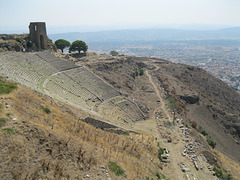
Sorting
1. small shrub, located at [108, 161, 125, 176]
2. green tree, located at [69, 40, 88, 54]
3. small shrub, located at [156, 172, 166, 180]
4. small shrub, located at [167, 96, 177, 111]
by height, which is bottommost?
small shrub, located at [167, 96, 177, 111]

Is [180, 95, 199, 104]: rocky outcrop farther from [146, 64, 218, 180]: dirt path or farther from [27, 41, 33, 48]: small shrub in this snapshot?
[27, 41, 33, 48]: small shrub

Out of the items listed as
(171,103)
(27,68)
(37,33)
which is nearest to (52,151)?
(27,68)

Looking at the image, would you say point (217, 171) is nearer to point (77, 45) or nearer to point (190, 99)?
point (190, 99)

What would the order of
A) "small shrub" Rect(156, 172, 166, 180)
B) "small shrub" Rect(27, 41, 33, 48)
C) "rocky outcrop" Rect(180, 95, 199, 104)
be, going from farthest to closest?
"rocky outcrop" Rect(180, 95, 199, 104) < "small shrub" Rect(27, 41, 33, 48) < "small shrub" Rect(156, 172, 166, 180)

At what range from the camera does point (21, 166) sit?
914 centimetres

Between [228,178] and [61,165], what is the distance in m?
16.3

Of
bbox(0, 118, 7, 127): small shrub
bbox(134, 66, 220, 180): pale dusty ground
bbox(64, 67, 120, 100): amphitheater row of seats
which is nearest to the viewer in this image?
bbox(0, 118, 7, 127): small shrub

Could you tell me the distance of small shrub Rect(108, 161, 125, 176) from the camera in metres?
11.8

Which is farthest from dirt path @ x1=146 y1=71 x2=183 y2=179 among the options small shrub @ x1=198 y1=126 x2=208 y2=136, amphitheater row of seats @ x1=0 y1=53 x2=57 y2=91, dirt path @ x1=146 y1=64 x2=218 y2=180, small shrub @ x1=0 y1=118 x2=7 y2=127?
amphitheater row of seats @ x1=0 y1=53 x2=57 y2=91

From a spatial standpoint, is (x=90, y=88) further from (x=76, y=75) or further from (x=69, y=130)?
(x=69, y=130)

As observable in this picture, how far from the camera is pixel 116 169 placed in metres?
12.0

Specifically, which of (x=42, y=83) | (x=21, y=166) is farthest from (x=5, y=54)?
(x=21, y=166)

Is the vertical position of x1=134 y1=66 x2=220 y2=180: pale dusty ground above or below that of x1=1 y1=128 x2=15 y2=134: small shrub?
below

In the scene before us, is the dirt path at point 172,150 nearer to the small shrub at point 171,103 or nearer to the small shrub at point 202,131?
the small shrub at point 171,103
